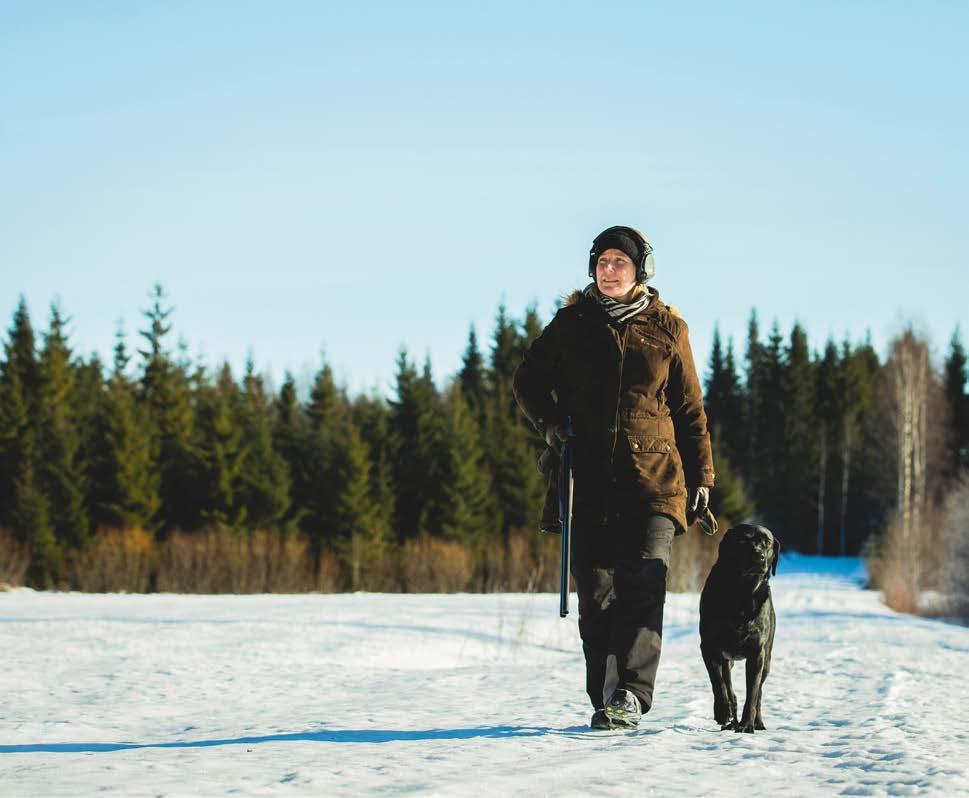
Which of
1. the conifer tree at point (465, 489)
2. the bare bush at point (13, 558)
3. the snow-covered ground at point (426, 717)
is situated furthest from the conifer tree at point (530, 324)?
the snow-covered ground at point (426, 717)

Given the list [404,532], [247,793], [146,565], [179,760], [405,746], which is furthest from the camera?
[404,532]

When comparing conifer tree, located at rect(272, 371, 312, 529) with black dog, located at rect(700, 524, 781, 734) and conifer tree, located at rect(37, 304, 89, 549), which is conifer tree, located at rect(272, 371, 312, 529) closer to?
conifer tree, located at rect(37, 304, 89, 549)

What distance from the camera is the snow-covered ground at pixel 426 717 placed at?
10.8 ft

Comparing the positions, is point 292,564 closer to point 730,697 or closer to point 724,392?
point 730,697

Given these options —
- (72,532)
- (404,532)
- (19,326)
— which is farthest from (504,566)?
(19,326)

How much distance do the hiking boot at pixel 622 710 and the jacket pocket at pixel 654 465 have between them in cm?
86

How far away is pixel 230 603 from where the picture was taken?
55.3 feet

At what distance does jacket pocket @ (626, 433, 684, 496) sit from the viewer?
4.43 m

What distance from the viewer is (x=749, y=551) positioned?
428 cm

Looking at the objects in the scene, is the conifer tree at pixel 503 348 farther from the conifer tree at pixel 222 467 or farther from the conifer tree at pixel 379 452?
the conifer tree at pixel 222 467

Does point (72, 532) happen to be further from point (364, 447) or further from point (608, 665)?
point (608, 665)

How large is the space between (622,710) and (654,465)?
1054 millimetres

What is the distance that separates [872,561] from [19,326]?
32.7m

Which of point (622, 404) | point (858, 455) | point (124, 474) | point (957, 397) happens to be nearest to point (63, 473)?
point (124, 474)
